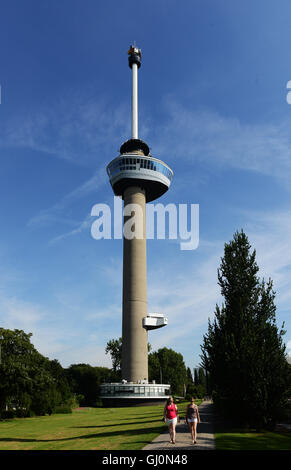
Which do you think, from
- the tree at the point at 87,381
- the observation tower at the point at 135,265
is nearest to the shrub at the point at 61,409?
the observation tower at the point at 135,265

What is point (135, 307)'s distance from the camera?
8450 centimetres

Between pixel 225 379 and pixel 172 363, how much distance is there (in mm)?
128802

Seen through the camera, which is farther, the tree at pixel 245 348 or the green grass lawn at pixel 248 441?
the tree at pixel 245 348

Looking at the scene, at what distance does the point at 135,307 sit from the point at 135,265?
29.8 feet

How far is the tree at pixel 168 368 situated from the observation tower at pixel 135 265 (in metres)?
54.3

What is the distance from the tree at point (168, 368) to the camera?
13638cm

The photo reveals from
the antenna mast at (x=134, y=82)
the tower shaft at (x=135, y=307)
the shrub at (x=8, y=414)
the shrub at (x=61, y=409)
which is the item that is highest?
the antenna mast at (x=134, y=82)

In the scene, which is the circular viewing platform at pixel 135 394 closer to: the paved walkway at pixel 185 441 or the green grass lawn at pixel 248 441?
the paved walkway at pixel 185 441

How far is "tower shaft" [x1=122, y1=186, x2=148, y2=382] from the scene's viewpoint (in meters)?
81.9

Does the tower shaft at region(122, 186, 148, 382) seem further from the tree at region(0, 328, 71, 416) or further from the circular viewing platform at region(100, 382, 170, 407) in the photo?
the tree at region(0, 328, 71, 416)

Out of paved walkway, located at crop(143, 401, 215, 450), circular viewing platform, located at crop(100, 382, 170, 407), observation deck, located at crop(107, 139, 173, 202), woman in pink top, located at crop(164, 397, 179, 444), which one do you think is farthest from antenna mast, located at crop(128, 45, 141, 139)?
woman in pink top, located at crop(164, 397, 179, 444)
